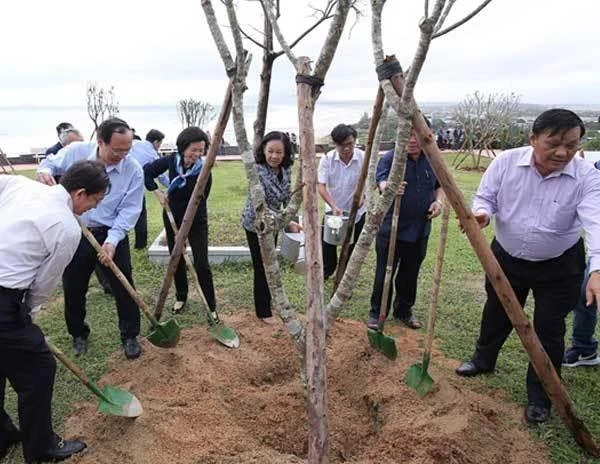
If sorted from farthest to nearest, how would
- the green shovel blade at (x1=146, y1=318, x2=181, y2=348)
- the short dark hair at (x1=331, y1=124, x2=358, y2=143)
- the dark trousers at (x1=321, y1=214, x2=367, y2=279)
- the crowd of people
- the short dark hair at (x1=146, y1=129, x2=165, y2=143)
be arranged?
the short dark hair at (x1=146, y1=129, x2=165, y2=143) < the dark trousers at (x1=321, y1=214, x2=367, y2=279) < the short dark hair at (x1=331, y1=124, x2=358, y2=143) < the green shovel blade at (x1=146, y1=318, x2=181, y2=348) < the crowd of people

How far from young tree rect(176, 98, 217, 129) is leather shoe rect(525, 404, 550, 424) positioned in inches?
854

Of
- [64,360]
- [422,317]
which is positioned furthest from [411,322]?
[64,360]

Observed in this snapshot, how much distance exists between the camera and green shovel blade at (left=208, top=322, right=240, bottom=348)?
3.72 m

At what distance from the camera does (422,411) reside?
9.48ft

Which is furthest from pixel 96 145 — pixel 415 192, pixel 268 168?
pixel 415 192

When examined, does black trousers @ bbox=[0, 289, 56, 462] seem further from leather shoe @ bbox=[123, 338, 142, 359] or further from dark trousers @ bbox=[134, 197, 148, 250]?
dark trousers @ bbox=[134, 197, 148, 250]

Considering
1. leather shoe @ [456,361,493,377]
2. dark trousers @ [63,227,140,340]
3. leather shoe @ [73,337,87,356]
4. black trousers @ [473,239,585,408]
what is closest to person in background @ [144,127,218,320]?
dark trousers @ [63,227,140,340]

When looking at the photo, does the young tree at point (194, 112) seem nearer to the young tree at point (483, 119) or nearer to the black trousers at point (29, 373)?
the young tree at point (483, 119)

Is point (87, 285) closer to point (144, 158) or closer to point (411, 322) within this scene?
point (144, 158)

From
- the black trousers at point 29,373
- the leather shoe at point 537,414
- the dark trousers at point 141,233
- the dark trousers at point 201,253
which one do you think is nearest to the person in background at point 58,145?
the dark trousers at point 141,233

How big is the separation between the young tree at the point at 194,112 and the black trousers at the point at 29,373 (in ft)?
70.6

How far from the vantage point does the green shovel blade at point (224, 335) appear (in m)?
3.72

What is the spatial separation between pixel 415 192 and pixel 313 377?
2.06m

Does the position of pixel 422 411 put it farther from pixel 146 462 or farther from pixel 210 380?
pixel 146 462
